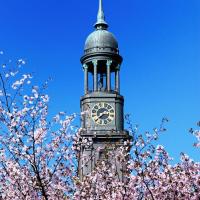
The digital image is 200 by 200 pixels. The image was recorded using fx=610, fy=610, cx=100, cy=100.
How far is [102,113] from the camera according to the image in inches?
2099

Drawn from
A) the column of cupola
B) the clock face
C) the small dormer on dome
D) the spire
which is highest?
the spire

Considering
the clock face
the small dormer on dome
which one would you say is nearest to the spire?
the small dormer on dome

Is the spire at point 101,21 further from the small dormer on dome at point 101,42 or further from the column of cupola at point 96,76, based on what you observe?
the column of cupola at point 96,76

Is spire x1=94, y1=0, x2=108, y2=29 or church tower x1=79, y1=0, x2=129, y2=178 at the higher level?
spire x1=94, y1=0, x2=108, y2=29

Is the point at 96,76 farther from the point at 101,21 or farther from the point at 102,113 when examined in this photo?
the point at 101,21

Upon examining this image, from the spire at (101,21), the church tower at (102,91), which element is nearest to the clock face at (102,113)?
the church tower at (102,91)

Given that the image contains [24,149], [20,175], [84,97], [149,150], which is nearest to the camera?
[24,149]

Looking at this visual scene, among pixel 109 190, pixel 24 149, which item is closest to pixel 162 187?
pixel 109 190

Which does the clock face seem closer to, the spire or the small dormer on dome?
the small dormer on dome

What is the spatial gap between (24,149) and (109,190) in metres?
4.43

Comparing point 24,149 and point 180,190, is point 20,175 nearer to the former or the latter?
point 24,149

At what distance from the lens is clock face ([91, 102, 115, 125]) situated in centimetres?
5247

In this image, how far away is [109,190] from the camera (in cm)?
1942

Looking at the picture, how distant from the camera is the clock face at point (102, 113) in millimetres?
52469
